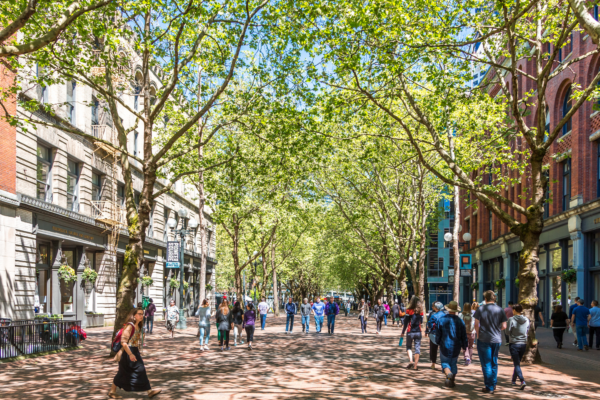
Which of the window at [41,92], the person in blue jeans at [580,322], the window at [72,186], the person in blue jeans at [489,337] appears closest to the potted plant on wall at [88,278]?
the window at [72,186]

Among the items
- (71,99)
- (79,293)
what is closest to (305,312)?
(79,293)

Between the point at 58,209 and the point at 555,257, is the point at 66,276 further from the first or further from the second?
the point at 555,257

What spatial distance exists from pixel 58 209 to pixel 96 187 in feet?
19.1

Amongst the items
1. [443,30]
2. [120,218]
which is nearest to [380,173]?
[120,218]

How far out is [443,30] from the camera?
1485 centimetres

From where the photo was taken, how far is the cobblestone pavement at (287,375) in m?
10.9

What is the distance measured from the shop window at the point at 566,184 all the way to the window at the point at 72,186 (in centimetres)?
2336

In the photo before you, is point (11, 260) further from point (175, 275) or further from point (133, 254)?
point (175, 275)

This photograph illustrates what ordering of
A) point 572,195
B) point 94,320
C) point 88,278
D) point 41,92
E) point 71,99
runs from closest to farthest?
point 41,92, point 88,278, point 71,99, point 572,195, point 94,320

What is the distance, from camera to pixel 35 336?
676 inches

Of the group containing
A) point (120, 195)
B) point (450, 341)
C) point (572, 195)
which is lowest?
point (450, 341)

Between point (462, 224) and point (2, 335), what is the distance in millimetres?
47222

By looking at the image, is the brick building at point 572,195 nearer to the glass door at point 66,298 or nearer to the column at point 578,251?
the column at point 578,251

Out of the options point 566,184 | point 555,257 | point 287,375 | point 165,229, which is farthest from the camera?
point 165,229
